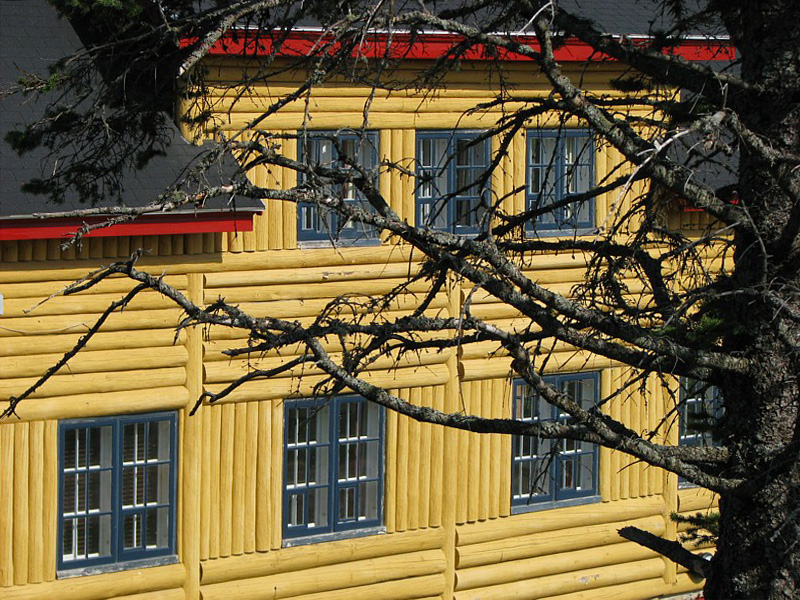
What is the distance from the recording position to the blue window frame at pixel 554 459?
15344mm

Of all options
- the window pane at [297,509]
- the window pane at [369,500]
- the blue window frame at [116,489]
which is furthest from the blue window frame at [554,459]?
the blue window frame at [116,489]

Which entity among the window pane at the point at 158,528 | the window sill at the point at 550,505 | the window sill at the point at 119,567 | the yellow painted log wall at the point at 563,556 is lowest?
the yellow painted log wall at the point at 563,556

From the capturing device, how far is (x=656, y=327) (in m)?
8.05

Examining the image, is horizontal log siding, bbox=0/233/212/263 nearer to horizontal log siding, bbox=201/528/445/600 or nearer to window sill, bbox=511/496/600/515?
horizontal log siding, bbox=201/528/445/600

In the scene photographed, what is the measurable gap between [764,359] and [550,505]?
816 centimetres

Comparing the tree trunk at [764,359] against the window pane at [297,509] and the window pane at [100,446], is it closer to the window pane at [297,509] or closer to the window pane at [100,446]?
the window pane at [297,509]

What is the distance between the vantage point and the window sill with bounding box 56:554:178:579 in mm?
12742

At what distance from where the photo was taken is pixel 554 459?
1577 cm

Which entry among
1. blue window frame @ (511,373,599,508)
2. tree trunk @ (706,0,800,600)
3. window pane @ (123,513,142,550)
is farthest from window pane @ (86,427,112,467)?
tree trunk @ (706,0,800,600)

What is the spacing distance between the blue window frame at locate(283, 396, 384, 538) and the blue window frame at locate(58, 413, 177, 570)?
1.37 meters

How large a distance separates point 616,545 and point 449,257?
9.99 m

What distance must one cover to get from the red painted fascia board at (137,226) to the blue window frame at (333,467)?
228 cm

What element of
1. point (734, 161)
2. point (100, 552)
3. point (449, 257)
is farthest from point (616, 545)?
point (449, 257)

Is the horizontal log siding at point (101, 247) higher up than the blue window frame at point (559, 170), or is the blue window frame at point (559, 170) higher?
the blue window frame at point (559, 170)
